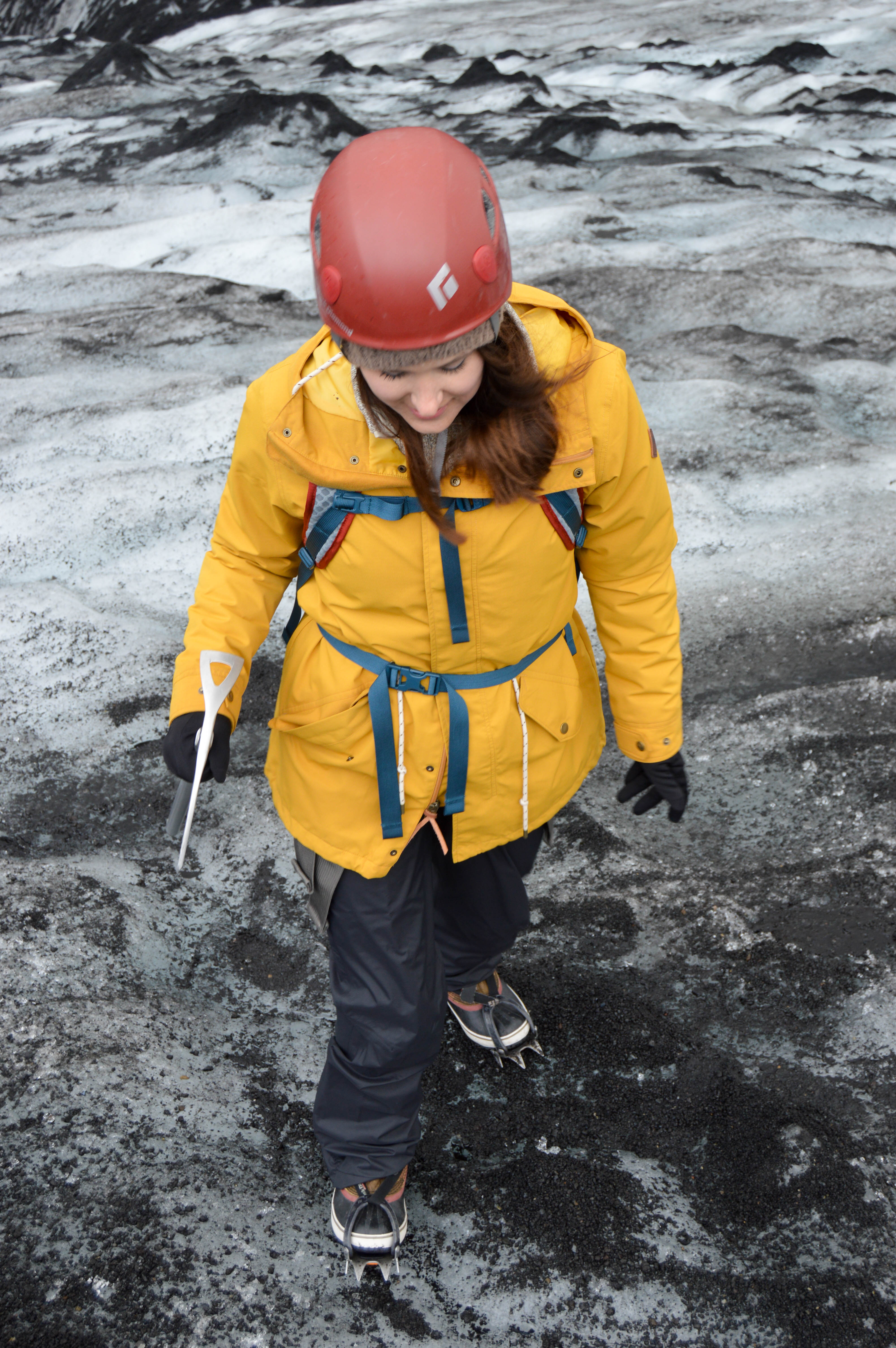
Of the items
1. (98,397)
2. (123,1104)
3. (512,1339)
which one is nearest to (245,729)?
(123,1104)

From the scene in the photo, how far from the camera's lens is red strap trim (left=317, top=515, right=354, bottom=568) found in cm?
188

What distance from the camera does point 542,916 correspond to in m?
3.21

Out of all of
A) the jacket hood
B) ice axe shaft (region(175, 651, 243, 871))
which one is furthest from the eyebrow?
ice axe shaft (region(175, 651, 243, 871))

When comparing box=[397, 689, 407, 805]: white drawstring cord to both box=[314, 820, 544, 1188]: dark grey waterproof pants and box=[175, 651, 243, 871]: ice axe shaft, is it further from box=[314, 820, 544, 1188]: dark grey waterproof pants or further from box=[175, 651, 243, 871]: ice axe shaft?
box=[175, 651, 243, 871]: ice axe shaft

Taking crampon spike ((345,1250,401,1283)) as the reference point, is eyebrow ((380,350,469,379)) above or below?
→ above

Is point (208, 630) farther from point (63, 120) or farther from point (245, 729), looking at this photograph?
point (63, 120)

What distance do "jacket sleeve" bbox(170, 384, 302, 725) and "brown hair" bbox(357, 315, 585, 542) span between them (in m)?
0.32

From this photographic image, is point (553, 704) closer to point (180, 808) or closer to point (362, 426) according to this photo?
point (362, 426)

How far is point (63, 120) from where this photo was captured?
1184cm

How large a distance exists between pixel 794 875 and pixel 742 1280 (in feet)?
4.25

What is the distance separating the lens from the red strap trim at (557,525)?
Result: 189cm

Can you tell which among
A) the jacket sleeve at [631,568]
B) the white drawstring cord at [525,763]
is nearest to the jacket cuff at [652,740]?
the jacket sleeve at [631,568]

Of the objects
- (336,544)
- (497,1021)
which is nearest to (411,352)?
(336,544)

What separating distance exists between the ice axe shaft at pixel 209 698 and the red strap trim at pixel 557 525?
2.31 feet
